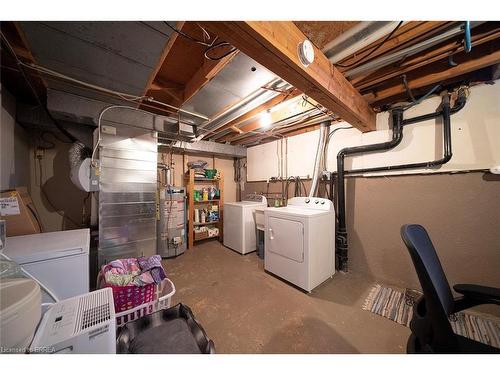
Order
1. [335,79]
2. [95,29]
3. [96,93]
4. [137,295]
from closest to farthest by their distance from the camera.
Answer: [95,29] < [137,295] < [335,79] < [96,93]

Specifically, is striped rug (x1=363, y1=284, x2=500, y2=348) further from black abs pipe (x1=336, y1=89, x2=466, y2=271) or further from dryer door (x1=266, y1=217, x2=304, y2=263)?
dryer door (x1=266, y1=217, x2=304, y2=263)

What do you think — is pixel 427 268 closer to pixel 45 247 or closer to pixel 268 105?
pixel 268 105

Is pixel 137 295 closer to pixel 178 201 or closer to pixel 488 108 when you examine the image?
pixel 178 201

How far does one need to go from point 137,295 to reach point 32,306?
2.16ft

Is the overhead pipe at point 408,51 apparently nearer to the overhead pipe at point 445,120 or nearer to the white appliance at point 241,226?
the overhead pipe at point 445,120

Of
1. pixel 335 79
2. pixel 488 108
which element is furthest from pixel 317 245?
pixel 488 108

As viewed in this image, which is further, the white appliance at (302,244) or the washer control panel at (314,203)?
the washer control panel at (314,203)

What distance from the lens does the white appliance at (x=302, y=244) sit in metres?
1.89

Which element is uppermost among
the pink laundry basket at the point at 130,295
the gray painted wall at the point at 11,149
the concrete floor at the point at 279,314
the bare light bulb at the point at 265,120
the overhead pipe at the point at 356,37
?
the bare light bulb at the point at 265,120

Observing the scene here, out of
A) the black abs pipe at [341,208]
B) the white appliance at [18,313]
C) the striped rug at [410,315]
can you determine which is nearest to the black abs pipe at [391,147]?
the black abs pipe at [341,208]

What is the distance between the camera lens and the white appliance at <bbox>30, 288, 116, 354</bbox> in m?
0.73

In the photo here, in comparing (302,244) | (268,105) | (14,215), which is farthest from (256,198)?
(14,215)

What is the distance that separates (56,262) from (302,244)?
2.10 meters

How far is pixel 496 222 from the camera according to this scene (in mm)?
1529
